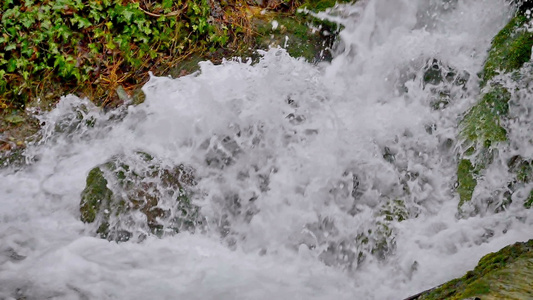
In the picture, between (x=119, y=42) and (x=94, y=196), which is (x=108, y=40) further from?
(x=94, y=196)

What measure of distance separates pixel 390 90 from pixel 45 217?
336 centimetres

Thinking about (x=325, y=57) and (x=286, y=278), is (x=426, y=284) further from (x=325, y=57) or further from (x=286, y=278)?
(x=325, y=57)

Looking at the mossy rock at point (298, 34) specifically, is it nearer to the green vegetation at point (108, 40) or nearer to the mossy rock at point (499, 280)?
the green vegetation at point (108, 40)

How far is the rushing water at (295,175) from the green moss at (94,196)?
82 mm

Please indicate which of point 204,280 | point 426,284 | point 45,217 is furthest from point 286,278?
point 45,217

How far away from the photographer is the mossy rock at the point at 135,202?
4105 mm

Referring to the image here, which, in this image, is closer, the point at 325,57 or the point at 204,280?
the point at 204,280

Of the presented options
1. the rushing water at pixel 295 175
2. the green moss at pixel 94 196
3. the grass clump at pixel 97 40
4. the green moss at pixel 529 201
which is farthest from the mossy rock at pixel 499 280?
the grass clump at pixel 97 40

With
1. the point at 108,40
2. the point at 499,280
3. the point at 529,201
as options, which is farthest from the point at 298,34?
the point at 499,280

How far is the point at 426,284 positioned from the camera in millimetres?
3262

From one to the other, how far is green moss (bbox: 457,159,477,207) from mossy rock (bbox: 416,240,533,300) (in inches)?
60.8

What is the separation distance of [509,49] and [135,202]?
3.39m

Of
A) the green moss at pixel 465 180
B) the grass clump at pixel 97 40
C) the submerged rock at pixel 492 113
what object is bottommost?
the green moss at pixel 465 180

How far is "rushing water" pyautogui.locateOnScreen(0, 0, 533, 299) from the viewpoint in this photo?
3529 mm
